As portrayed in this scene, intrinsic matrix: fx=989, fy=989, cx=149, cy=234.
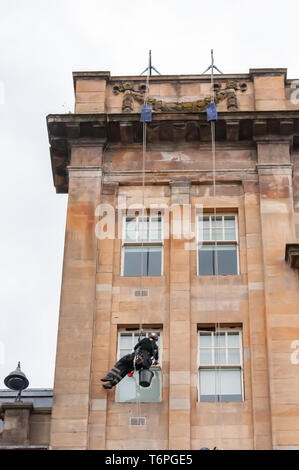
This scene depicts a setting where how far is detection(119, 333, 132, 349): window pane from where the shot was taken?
26953 millimetres

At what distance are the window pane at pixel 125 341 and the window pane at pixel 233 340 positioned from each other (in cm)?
270

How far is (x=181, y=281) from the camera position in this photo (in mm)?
27719

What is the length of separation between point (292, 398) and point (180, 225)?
20.8ft

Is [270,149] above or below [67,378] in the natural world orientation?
above

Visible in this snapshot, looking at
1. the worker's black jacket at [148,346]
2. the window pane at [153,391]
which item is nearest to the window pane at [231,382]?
the window pane at [153,391]

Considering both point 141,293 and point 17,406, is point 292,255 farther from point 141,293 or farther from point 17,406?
point 17,406

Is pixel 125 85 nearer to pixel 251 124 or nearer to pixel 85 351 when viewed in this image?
pixel 251 124

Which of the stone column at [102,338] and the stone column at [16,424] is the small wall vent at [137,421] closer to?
the stone column at [102,338]

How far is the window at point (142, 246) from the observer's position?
93.2 ft

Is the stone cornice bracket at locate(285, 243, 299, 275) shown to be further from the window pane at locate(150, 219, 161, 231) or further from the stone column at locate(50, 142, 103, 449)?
the stone column at locate(50, 142, 103, 449)

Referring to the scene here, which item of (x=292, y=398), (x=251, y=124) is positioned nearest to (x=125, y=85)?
(x=251, y=124)

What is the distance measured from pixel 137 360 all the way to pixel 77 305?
2912mm
